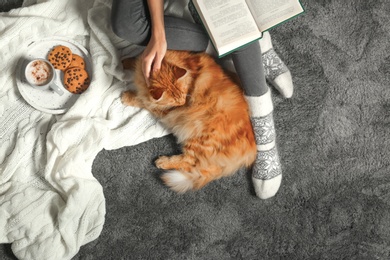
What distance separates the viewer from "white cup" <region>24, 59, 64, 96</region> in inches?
51.6

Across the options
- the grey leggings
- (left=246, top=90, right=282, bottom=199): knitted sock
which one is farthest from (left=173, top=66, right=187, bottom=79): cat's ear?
(left=246, top=90, right=282, bottom=199): knitted sock

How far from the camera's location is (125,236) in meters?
1.43

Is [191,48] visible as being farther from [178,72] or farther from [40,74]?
[40,74]

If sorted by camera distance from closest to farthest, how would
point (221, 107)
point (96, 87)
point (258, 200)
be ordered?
point (221, 107)
point (96, 87)
point (258, 200)

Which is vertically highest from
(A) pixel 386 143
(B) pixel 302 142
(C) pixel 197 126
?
(C) pixel 197 126

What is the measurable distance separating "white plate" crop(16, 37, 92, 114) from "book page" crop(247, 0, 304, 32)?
63cm

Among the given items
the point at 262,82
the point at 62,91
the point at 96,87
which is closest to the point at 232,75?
the point at 262,82

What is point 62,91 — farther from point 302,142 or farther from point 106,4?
point 302,142

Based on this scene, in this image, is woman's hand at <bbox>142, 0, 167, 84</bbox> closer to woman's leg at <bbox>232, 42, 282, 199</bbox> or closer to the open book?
the open book

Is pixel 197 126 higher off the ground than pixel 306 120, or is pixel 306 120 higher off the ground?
pixel 197 126

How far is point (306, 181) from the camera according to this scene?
4.88ft

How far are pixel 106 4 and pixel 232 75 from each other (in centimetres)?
52

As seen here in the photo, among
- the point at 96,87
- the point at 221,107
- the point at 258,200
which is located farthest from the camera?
the point at 258,200

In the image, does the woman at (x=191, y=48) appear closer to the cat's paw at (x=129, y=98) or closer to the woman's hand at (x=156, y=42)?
the woman's hand at (x=156, y=42)
